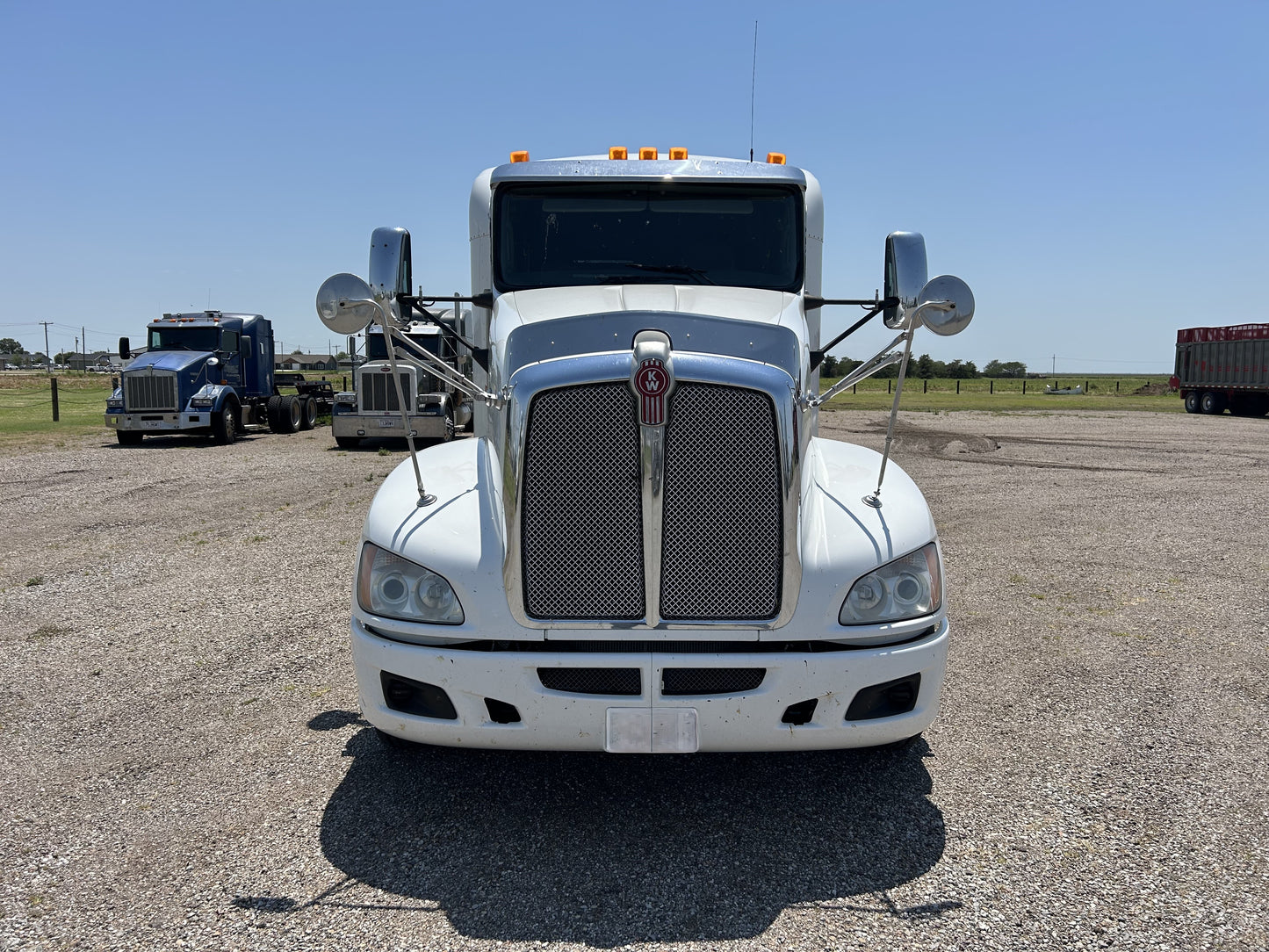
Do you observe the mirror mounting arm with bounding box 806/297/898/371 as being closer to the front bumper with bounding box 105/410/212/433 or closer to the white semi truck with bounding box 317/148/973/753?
the white semi truck with bounding box 317/148/973/753

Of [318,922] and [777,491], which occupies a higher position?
[777,491]

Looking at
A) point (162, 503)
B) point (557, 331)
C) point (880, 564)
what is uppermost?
point (557, 331)

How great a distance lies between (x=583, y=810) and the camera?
12.2 feet

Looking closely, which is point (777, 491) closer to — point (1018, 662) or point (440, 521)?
point (440, 521)

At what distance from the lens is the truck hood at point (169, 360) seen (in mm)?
21928

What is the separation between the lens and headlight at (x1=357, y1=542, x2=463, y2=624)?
11.3ft

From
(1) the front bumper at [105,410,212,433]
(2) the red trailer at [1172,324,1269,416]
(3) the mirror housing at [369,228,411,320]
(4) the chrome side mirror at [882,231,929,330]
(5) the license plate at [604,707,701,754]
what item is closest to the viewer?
(5) the license plate at [604,707,701,754]

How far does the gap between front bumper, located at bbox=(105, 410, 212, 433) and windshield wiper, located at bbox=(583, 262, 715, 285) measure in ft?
65.2

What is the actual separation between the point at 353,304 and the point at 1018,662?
4242 mm

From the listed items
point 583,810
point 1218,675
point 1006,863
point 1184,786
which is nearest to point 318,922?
point 583,810

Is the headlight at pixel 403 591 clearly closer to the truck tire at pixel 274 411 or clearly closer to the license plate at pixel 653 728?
the license plate at pixel 653 728

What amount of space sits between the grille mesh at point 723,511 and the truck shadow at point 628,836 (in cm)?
86

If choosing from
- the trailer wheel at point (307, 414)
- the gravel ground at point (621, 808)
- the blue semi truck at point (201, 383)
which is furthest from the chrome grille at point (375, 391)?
the gravel ground at point (621, 808)

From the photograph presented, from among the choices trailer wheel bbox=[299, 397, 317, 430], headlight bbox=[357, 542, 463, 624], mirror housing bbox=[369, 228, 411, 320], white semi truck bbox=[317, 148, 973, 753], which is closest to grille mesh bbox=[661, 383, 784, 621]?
white semi truck bbox=[317, 148, 973, 753]
